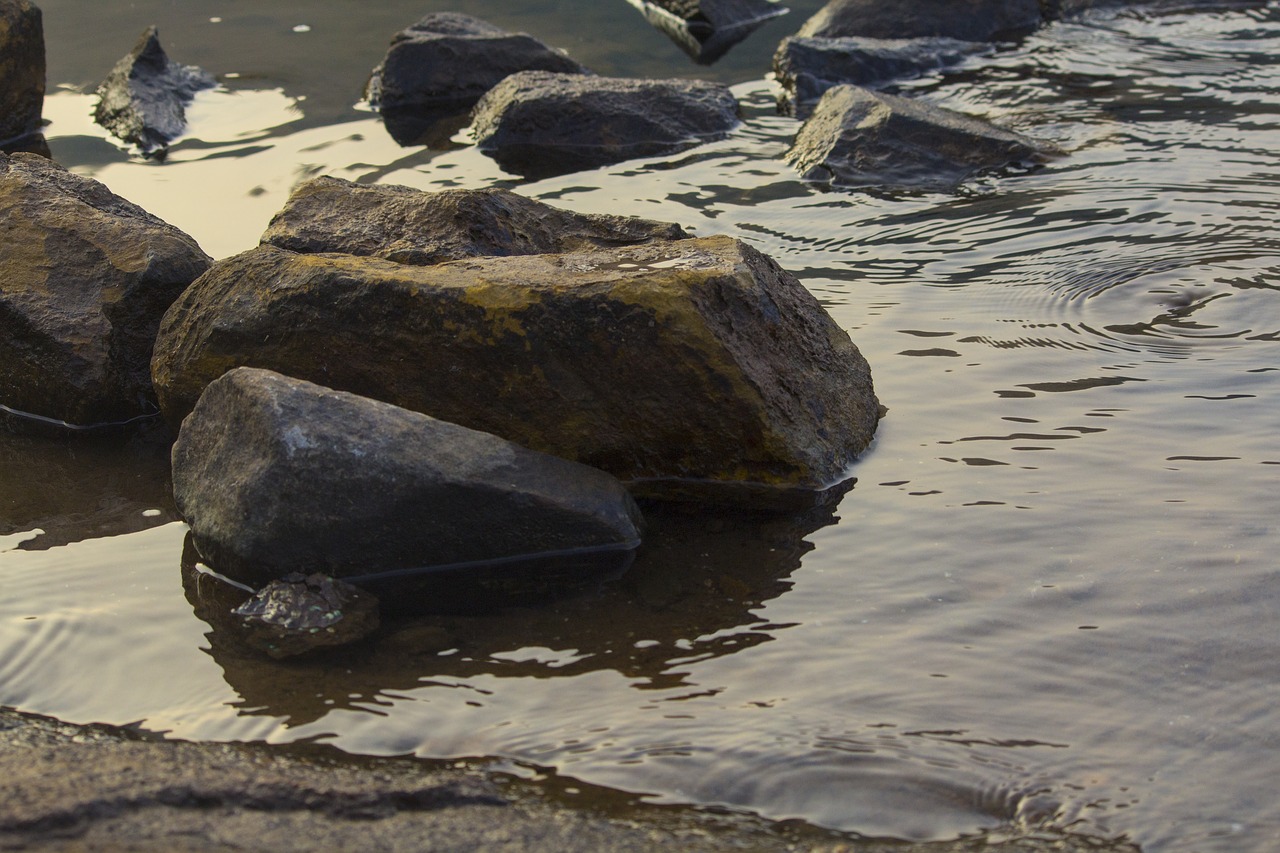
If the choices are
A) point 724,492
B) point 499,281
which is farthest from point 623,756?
point 499,281

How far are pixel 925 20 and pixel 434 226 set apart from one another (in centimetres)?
693

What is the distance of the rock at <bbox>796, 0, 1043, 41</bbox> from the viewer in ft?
34.4

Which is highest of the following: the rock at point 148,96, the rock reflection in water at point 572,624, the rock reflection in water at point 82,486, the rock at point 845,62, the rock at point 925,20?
the rock at point 925,20

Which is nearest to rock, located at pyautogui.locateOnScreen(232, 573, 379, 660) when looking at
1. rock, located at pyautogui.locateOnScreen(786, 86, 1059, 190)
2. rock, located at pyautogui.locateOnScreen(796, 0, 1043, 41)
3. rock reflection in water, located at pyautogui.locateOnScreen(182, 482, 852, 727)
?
rock reflection in water, located at pyautogui.locateOnScreen(182, 482, 852, 727)

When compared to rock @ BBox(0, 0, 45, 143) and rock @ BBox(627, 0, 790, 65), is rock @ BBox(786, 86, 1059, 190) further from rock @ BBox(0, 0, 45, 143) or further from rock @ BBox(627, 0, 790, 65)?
rock @ BBox(0, 0, 45, 143)

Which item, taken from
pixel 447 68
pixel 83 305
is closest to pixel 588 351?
pixel 83 305

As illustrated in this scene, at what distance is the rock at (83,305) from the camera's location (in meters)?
4.82

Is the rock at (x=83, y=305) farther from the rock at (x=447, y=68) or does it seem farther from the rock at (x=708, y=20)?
the rock at (x=708, y=20)

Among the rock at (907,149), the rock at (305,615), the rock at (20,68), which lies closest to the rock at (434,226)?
the rock at (305,615)

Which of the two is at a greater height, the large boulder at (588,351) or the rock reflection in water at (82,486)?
the large boulder at (588,351)

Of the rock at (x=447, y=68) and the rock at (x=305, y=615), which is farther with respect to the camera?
A: the rock at (x=447, y=68)

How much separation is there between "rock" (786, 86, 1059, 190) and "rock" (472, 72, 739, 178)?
3.11ft

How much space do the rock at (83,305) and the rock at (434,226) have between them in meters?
0.46

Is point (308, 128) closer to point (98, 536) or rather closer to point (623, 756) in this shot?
point (98, 536)
